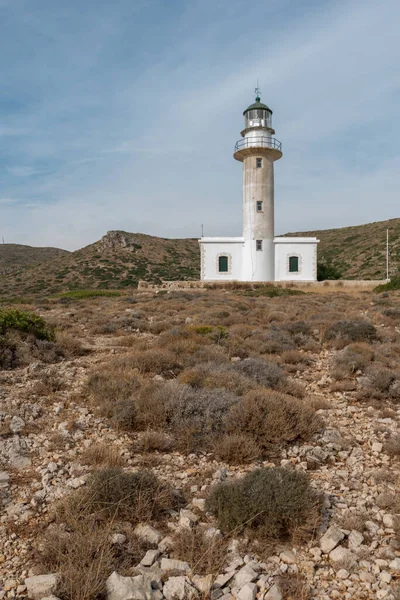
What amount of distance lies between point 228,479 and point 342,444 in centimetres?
161

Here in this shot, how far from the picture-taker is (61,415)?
5.71 m

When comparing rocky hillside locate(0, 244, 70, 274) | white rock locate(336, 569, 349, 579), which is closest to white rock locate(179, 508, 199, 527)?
white rock locate(336, 569, 349, 579)

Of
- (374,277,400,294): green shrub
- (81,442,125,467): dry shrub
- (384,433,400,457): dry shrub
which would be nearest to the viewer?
(81,442,125,467): dry shrub

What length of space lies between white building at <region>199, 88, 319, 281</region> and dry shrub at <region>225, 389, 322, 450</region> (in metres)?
26.0

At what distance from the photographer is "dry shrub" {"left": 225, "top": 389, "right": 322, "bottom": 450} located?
16.5 feet

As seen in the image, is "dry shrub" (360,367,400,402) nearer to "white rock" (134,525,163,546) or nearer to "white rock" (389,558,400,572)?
"white rock" (389,558,400,572)

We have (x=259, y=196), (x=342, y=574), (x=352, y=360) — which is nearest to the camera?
(x=342, y=574)

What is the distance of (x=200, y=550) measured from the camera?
10.5 feet

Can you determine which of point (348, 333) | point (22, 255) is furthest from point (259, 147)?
point (22, 255)

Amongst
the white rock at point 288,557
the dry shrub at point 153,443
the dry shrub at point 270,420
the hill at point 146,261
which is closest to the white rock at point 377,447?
the dry shrub at point 270,420

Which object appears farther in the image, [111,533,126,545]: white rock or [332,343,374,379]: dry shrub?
[332,343,374,379]: dry shrub

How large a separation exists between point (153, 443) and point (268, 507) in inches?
69.8

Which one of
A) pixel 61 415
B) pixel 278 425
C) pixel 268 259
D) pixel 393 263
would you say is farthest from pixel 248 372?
Answer: pixel 393 263

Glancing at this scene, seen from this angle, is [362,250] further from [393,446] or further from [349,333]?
[393,446]
